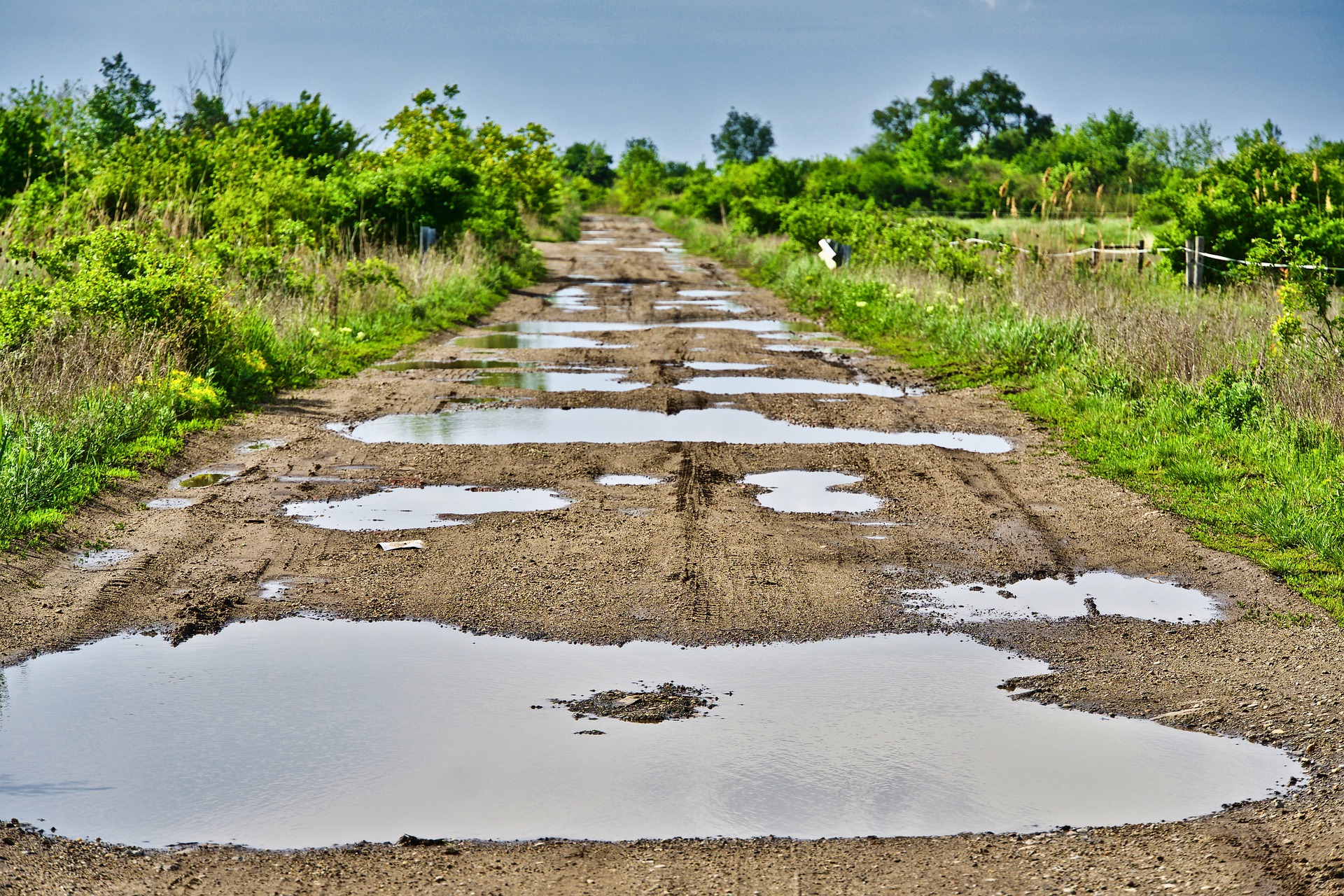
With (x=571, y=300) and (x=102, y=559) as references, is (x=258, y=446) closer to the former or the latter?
(x=102, y=559)

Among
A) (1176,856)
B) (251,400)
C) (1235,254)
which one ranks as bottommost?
(1176,856)

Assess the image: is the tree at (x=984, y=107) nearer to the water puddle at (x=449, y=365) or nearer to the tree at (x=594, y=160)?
the tree at (x=594, y=160)

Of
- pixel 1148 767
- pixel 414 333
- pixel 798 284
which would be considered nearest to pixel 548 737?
pixel 1148 767

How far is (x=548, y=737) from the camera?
184 inches

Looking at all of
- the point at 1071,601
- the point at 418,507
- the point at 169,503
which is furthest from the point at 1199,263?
the point at 169,503

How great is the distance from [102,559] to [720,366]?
9.30 meters

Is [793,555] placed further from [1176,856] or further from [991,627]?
[1176,856]

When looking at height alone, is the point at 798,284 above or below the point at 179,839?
above

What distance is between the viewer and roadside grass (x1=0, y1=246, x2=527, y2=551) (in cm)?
779

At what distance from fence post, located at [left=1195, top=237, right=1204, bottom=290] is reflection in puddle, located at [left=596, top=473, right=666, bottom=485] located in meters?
11.5

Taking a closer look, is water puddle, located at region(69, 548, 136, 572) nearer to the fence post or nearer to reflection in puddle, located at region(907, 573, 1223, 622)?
reflection in puddle, located at region(907, 573, 1223, 622)

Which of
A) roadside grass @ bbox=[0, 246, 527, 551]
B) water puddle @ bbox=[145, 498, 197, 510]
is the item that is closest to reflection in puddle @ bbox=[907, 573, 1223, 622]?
→ water puddle @ bbox=[145, 498, 197, 510]

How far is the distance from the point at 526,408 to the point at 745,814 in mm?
8380

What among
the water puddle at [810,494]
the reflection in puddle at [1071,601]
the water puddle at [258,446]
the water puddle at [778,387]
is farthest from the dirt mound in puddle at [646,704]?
the water puddle at [778,387]
